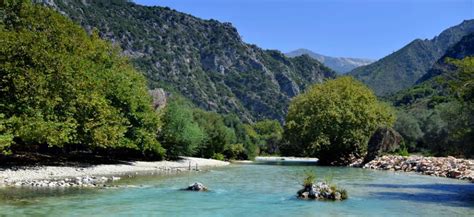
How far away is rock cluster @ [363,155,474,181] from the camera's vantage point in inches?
1655

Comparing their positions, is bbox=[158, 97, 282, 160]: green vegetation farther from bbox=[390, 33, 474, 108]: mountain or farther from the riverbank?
bbox=[390, 33, 474, 108]: mountain

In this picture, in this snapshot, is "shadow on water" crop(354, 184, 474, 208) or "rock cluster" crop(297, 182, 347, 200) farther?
"shadow on water" crop(354, 184, 474, 208)

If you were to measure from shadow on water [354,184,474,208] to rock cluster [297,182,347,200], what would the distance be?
279cm

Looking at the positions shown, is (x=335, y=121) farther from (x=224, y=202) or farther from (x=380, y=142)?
(x=224, y=202)

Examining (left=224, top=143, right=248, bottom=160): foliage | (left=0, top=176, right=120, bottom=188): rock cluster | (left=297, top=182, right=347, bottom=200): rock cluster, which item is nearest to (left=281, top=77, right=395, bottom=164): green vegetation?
(left=224, top=143, right=248, bottom=160): foliage

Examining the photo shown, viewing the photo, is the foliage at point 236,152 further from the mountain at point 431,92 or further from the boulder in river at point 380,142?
the mountain at point 431,92

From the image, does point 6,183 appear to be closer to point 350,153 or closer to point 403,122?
point 350,153

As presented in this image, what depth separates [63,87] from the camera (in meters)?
36.8

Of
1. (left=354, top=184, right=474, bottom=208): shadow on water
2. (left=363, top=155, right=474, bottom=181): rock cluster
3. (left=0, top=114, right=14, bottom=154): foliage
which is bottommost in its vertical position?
(left=354, top=184, right=474, bottom=208): shadow on water

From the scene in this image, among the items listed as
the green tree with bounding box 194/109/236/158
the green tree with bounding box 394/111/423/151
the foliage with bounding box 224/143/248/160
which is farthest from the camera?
the green tree with bounding box 394/111/423/151

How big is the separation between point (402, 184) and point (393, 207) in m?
13.2

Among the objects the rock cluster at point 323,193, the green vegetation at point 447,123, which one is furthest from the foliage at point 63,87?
the green vegetation at point 447,123

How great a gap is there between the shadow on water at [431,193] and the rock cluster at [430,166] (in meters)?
7.80

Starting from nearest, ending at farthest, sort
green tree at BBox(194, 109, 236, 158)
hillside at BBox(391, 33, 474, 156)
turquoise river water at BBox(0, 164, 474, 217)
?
turquoise river water at BBox(0, 164, 474, 217)
hillside at BBox(391, 33, 474, 156)
green tree at BBox(194, 109, 236, 158)
